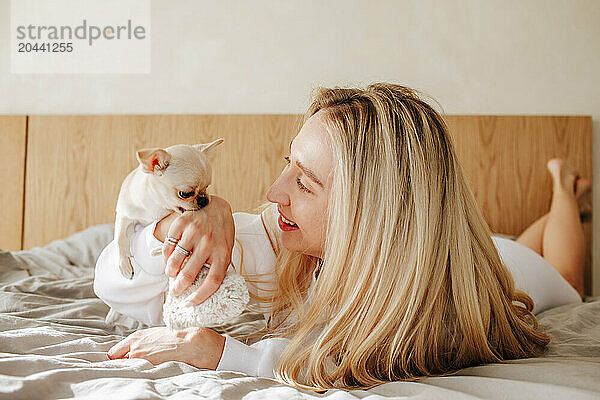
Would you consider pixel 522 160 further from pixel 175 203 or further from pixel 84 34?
pixel 84 34

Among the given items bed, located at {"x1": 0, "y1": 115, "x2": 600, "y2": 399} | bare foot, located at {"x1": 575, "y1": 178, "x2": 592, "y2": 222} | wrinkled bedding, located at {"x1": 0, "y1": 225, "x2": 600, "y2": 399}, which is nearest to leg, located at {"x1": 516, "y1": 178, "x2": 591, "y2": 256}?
bare foot, located at {"x1": 575, "y1": 178, "x2": 592, "y2": 222}

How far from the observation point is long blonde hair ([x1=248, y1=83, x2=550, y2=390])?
0.90 meters

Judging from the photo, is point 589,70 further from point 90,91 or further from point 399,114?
point 90,91

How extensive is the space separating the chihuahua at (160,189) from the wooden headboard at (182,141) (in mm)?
1321

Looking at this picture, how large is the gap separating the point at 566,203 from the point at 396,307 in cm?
167

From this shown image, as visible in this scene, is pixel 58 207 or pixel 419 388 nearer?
pixel 419 388

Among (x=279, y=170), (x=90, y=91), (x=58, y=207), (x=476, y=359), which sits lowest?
(x=476, y=359)

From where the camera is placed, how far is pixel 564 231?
2193mm

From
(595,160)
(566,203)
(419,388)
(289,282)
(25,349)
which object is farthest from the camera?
(595,160)

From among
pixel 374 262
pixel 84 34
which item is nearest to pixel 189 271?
pixel 374 262

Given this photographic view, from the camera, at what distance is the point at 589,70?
8.30 feet

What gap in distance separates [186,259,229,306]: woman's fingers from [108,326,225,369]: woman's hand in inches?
2.3

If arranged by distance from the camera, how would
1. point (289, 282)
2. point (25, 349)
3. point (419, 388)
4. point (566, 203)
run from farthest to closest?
point (566, 203) → point (289, 282) → point (25, 349) → point (419, 388)

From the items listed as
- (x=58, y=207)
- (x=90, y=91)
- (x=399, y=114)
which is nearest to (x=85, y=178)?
(x=58, y=207)
